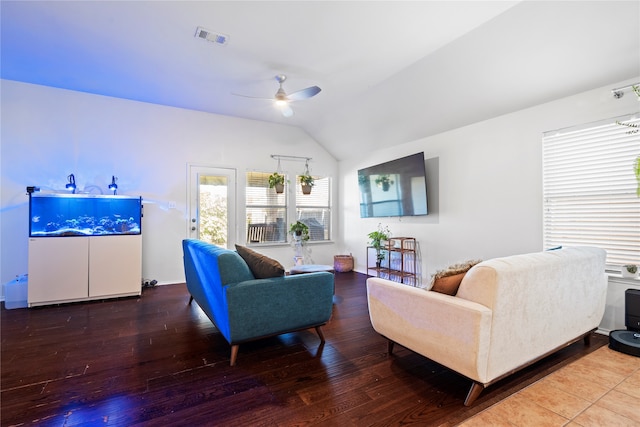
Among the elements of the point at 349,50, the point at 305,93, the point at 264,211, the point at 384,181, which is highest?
the point at 349,50

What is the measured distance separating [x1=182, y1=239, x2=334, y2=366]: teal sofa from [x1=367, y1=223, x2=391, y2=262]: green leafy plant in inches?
103

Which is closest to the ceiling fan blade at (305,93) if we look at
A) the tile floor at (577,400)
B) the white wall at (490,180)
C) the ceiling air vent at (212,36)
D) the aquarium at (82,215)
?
the ceiling air vent at (212,36)

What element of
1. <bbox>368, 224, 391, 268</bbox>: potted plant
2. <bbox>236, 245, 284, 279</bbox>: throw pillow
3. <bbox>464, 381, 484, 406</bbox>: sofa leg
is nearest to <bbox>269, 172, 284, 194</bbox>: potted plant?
<bbox>368, 224, 391, 268</bbox>: potted plant

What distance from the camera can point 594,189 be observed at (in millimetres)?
2967

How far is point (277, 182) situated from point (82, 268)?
10.8ft

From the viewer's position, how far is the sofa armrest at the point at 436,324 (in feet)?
5.59

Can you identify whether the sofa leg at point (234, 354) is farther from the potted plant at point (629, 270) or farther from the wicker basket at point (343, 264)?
the wicker basket at point (343, 264)

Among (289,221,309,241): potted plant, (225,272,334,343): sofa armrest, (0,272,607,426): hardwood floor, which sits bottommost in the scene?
(0,272,607,426): hardwood floor

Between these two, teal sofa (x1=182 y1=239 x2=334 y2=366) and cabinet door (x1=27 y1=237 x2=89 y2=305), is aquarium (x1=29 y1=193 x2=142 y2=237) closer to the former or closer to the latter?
cabinet door (x1=27 y1=237 x2=89 y2=305)

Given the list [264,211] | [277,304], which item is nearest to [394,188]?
[264,211]

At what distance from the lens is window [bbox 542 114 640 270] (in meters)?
2.73

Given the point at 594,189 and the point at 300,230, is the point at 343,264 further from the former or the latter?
the point at 594,189

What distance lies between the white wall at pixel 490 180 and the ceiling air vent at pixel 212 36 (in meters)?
2.83

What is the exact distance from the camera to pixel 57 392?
195 centimetres
